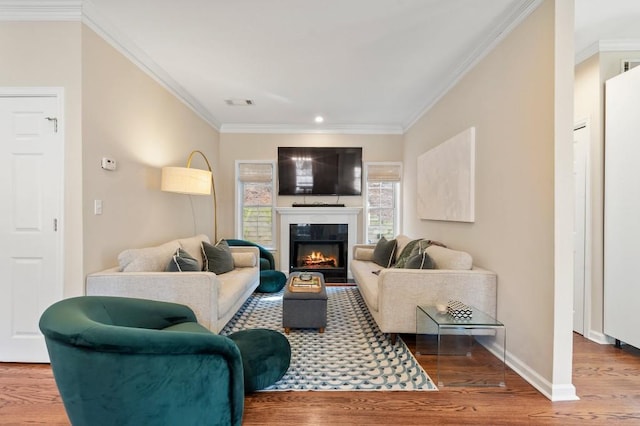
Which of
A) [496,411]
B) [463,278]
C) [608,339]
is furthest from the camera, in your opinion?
[608,339]

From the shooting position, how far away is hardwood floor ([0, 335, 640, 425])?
1.81 m

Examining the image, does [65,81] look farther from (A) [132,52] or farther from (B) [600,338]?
(B) [600,338]

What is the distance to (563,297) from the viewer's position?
1.99m

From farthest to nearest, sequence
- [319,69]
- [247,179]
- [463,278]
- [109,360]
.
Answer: [247,179] < [319,69] < [463,278] < [109,360]

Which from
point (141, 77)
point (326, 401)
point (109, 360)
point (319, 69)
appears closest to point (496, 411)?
point (326, 401)

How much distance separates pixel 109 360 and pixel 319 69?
3.17m

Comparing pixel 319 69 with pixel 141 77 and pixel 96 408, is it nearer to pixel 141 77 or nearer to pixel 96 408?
pixel 141 77

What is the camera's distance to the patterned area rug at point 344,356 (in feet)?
7.13

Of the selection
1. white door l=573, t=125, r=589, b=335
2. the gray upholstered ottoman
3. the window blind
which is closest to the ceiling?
white door l=573, t=125, r=589, b=335

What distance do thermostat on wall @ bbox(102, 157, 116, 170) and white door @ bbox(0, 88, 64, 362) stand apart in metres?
0.29

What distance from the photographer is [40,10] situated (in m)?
2.36

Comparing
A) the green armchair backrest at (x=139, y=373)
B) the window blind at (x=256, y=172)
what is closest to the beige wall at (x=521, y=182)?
the green armchair backrest at (x=139, y=373)

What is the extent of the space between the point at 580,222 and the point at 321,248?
373 centimetres

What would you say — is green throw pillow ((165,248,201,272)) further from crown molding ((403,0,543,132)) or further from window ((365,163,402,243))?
window ((365,163,402,243))
